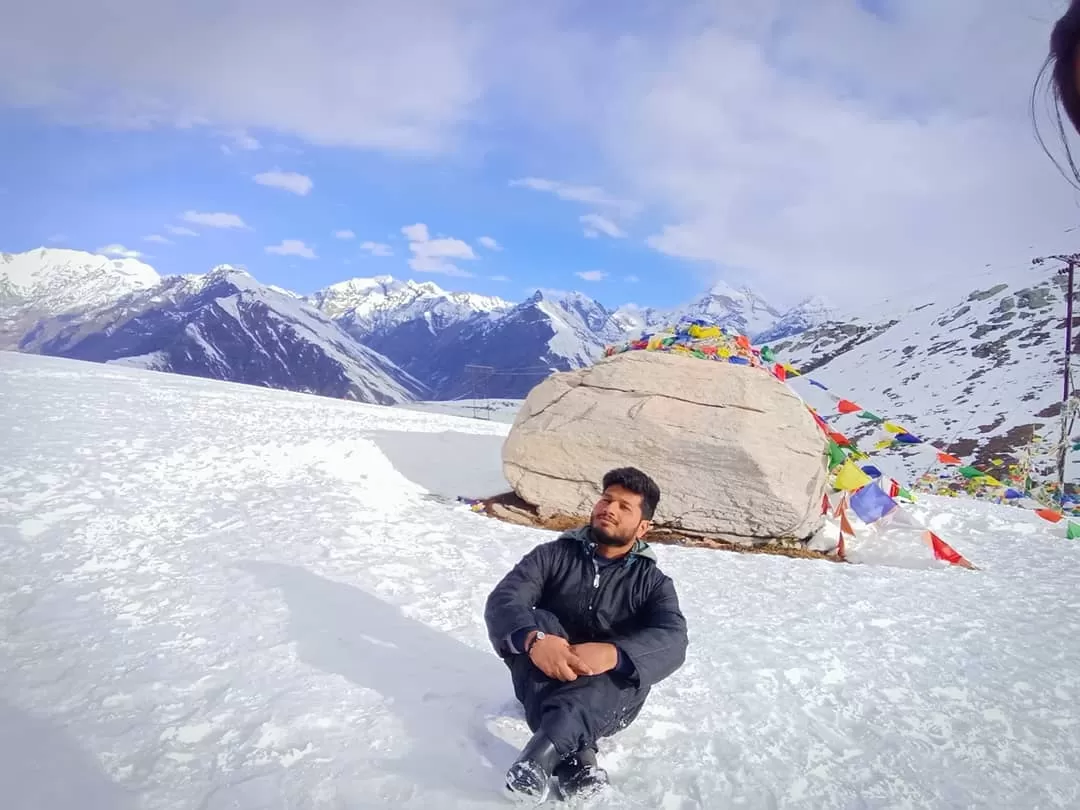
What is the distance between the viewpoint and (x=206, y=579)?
5922mm

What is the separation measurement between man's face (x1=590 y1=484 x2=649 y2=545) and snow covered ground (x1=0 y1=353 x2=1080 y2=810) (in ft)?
4.05

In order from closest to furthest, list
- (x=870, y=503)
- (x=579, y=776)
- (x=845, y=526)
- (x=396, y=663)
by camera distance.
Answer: (x=579, y=776)
(x=396, y=663)
(x=870, y=503)
(x=845, y=526)

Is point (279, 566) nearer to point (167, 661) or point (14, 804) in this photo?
point (167, 661)

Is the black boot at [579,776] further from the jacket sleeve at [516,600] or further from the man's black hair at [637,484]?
the man's black hair at [637,484]

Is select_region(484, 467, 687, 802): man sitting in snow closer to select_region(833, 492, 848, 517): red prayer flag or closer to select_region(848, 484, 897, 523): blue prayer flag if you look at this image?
select_region(848, 484, 897, 523): blue prayer flag

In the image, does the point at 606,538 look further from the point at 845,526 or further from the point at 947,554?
the point at 845,526

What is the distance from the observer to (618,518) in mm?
3846

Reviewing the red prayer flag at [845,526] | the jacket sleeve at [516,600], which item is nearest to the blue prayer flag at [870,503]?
the red prayer flag at [845,526]

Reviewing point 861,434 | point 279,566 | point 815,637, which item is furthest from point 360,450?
point 861,434

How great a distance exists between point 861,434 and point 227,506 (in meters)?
61.3

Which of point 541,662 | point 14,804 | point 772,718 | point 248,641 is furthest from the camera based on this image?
point 248,641

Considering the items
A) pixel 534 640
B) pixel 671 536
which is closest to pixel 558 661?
pixel 534 640

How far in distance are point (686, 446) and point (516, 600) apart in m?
6.60

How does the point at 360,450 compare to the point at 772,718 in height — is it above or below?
above
